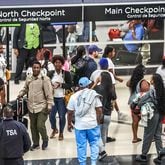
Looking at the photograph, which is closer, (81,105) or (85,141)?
(81,105)

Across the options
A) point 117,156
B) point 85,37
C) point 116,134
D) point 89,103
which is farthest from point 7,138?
point 85,37

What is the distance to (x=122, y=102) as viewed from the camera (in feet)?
57.8

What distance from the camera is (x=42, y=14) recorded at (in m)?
13.1

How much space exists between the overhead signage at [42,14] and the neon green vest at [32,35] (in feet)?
18.5

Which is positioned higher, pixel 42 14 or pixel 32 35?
pixel 42 14

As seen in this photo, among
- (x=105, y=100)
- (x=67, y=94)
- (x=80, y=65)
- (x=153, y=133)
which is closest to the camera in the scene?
(x=153, y=133)

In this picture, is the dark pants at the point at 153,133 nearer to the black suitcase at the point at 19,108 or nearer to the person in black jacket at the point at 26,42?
the black suitcase at the point at 19,108

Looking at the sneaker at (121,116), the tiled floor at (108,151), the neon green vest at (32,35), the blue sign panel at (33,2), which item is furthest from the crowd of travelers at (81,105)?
the neon green vest at (32,35)

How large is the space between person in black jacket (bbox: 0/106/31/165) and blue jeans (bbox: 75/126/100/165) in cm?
162

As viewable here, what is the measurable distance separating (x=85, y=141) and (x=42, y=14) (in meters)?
2.90

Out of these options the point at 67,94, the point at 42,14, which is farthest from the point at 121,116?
the point at 42,14

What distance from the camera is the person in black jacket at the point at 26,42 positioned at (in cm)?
1894

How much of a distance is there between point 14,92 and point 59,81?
5.28m

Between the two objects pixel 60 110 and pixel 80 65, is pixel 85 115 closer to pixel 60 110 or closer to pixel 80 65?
pixel 60 110
